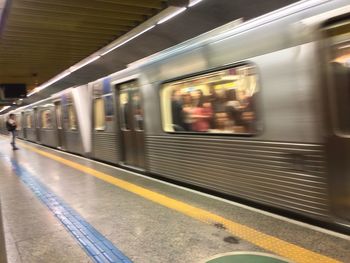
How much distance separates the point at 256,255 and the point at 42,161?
8560 mm

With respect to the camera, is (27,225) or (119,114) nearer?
(27,225)

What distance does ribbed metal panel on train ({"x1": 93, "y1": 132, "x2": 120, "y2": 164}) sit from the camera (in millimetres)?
8430

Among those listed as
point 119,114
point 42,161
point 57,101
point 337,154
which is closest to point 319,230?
point 337,154

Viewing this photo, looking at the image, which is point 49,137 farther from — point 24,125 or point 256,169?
point 256,169

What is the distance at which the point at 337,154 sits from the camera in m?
3.29

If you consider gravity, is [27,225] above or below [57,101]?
below

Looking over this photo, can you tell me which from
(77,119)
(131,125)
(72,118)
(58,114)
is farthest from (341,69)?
(58,114)

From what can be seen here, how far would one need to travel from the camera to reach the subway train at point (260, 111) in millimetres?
3322

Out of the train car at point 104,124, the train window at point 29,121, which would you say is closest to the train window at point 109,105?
the train car at point 104,124

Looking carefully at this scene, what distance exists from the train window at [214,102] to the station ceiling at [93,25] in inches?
48.8

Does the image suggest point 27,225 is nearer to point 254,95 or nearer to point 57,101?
point 254,95

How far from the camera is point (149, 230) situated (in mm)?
3869

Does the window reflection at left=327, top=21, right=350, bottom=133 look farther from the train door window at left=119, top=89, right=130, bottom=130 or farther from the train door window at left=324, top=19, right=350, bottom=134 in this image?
the train door window at left=119, top=89, right=130, bottom=130

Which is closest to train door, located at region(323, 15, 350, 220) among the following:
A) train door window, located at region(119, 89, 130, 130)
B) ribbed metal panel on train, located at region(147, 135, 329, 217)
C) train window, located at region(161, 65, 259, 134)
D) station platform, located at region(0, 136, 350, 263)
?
ribbed metal panel on train, located at region(147, 135, 329, 217)
